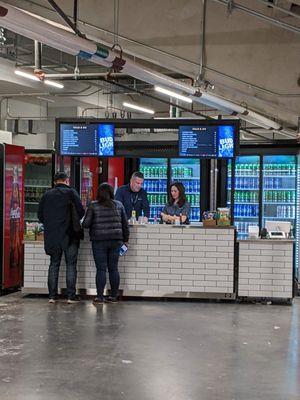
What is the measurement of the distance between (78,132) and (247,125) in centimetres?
623

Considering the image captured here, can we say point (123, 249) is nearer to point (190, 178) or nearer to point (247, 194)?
point (190, 178)

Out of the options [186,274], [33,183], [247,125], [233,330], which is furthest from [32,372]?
[247,125]

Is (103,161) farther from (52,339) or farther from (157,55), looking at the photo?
(52,339)

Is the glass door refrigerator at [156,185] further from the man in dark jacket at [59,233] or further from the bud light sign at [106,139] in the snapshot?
the man in dark jacket at [59,233]

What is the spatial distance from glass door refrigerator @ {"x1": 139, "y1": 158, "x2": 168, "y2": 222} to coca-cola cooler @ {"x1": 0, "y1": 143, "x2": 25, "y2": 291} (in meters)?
3.38

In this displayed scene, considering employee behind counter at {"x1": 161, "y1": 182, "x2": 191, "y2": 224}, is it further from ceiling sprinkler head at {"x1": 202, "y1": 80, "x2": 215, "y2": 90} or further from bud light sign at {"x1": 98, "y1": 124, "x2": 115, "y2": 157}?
ceiling sprinkler head at {"x1": 202, "y1": 80, "x2": 215, "y2": 90}

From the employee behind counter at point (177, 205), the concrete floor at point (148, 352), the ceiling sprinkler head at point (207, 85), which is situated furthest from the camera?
the employee behind counter at point (177, 205)

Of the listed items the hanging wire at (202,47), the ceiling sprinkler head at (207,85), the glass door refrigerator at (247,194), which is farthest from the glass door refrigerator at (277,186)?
the hanging wire at (202,47)

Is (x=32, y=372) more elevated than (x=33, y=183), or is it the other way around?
(x=33, y=183)

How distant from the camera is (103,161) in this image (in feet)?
33.3

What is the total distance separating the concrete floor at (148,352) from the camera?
481 centimetres

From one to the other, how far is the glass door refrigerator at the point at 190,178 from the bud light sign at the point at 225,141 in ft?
10.0

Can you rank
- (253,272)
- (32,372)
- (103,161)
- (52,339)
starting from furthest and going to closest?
(103,161)
(253,272)
(52,339)
(32,372)

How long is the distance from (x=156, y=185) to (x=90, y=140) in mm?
3449
